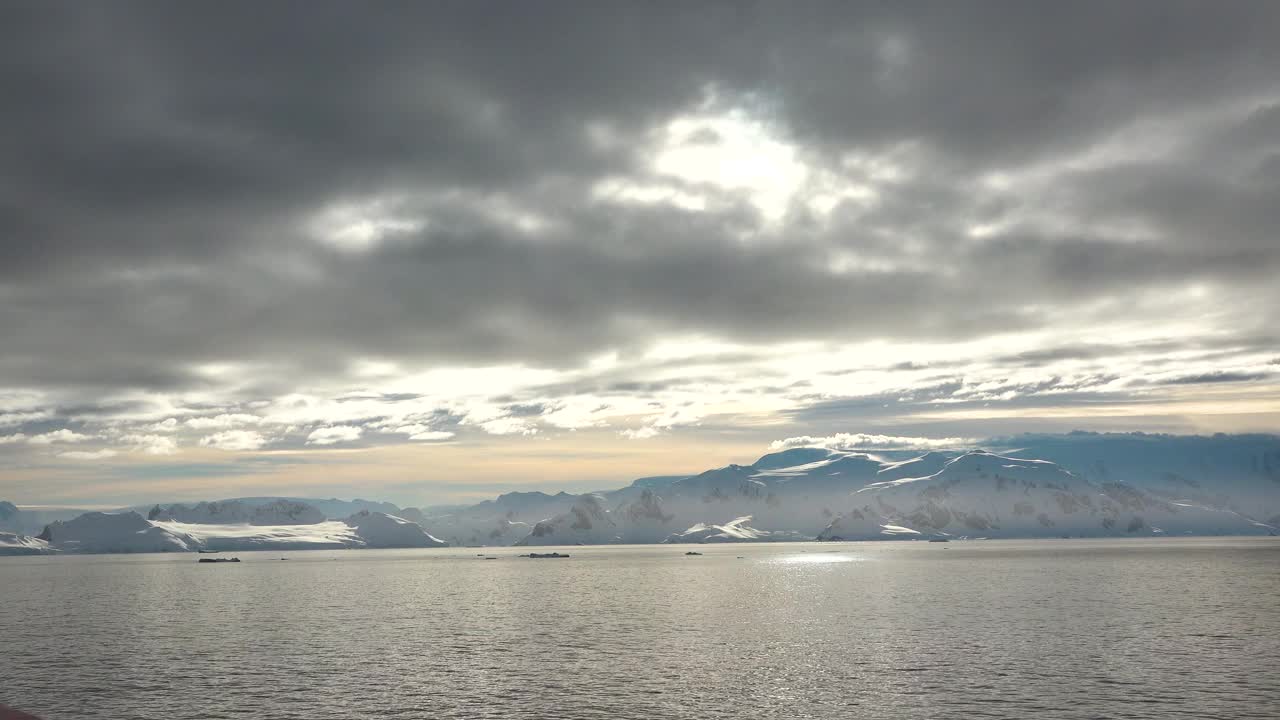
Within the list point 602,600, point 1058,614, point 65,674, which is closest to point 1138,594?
point 1058,614

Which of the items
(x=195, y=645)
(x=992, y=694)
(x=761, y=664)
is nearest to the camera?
(x=992, y=694)

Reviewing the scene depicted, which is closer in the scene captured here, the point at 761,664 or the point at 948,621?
the point at 761,664

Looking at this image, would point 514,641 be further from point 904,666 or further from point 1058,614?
point 1058,614

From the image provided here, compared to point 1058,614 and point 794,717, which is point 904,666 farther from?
point 1058,614

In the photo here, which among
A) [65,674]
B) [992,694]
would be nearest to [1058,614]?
[992,694]

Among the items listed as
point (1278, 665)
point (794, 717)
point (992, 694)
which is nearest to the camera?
point (794, 717)

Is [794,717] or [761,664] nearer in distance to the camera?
[794,717]

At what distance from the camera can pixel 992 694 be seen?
72.9 metres

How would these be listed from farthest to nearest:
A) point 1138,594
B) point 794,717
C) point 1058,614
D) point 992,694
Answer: point 1138,594
point 1058,614
point 992,694
point 794,717

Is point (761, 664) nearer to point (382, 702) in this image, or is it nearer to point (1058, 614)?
point (382, 702)

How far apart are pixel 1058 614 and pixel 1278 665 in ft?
171

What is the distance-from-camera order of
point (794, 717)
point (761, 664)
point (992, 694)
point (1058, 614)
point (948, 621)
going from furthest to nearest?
point (1058, 614), point (948, 621), point (761, 664), point (992, 694), point (794, 717)

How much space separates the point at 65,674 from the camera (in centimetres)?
8962

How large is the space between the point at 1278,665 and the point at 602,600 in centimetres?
12271
